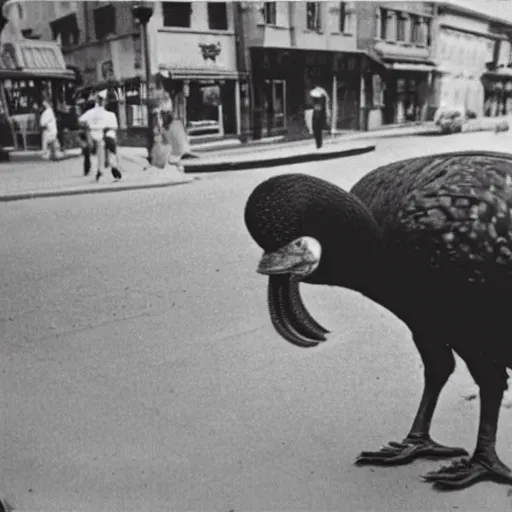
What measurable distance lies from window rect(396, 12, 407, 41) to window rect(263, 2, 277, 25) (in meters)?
0.46

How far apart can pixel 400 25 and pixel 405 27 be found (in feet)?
0.07

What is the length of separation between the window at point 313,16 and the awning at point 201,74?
353mm

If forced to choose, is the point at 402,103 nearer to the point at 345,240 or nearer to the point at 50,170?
the point at 345,240

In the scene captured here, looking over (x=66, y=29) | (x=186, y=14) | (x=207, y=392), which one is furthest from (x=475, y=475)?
(x=66, y=29)

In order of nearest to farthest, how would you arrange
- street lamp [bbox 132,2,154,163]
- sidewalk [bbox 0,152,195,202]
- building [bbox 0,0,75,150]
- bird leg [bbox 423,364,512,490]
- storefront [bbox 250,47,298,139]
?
bird leg [bbox 423,364,512,490]
street lamp [bbox 132,2,154,163]
storefront [bbox 250,47,298,139]
building [bbox 0,0,75,150]
sidewalk [bbox 0,152,195,202]

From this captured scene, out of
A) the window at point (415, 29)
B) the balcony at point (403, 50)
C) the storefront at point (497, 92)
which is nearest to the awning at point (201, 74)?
the balcony at point (403, 50)

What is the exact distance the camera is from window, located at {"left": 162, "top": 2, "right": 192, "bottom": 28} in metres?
2.64

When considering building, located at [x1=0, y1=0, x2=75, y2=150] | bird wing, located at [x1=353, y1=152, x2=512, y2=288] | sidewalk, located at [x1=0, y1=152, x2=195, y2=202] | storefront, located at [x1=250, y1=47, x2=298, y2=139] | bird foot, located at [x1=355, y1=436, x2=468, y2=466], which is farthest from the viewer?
sidewalk, located at [x1=0, y1=152, x2=195, y2=202]

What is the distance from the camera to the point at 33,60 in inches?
117

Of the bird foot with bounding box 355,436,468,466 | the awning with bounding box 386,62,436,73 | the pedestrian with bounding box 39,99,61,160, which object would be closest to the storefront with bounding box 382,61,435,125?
the awning with bounding box 386,62,436,73

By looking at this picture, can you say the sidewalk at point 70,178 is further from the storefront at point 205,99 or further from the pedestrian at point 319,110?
the pedestrian at point 319,110

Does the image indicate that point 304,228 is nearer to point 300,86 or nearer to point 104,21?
point 300,86

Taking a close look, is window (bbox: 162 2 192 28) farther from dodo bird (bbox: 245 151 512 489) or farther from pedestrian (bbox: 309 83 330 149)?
dodo bird (bbox: 245 151 512 489)

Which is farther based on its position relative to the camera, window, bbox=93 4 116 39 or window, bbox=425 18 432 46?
window, bbox=93 4 116 39
